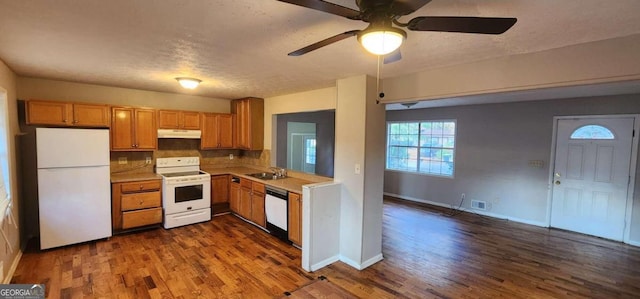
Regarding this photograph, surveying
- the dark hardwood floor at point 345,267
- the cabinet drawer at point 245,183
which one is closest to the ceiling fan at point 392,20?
the dark hardwood floor at point 345,267

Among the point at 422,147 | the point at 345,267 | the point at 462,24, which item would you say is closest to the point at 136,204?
the point at 345,267

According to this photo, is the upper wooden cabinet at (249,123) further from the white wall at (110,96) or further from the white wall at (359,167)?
the white wall at (359,167)

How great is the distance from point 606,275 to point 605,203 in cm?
182

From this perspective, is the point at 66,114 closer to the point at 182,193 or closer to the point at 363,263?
the point at 182,193

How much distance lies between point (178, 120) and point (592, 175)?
6955 millimetres

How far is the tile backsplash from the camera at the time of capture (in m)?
4.59

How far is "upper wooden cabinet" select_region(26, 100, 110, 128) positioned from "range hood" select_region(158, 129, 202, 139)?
75cm

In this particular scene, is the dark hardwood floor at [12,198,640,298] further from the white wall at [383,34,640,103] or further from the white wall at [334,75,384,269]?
the white wall at [383,34,640,103]

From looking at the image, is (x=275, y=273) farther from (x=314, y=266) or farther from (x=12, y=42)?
(x=12, y=42)

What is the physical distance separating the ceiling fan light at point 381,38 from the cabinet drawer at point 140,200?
13.8 ft

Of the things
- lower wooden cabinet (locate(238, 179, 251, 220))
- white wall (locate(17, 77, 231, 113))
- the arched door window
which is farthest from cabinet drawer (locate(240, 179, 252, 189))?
the arched door window

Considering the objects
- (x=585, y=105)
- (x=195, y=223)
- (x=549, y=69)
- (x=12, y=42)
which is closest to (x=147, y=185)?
(x=195, y=223)

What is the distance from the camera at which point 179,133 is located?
15.7 ft

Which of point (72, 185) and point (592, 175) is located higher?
point (592, 175)
